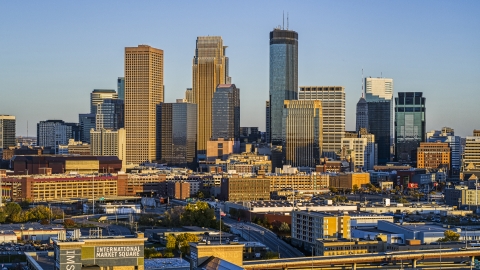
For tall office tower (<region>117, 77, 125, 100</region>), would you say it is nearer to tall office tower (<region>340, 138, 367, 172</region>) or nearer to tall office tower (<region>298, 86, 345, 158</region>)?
tall office tower (<region>298, 86, 345, 158</region>)

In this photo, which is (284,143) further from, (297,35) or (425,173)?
(297,35)

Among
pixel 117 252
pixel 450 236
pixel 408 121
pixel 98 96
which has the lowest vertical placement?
pixel 450 236

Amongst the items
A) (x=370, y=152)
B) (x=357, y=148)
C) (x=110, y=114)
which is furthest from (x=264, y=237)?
(x=110, y=114)

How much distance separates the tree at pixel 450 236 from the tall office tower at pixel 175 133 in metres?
93.0

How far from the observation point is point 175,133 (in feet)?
460

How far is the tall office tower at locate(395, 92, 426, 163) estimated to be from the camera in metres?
156

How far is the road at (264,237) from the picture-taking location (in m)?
48.3

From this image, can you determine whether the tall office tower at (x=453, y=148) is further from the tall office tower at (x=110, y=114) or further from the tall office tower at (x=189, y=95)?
the tall office tower at (x=110, y=114)

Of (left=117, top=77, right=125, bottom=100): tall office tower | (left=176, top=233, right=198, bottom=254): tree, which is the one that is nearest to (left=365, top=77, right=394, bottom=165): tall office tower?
(left=117, top=77, right=125, bottom=100): tall office tower

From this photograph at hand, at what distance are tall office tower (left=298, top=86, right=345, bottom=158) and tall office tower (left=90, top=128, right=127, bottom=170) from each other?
27426 millimetres

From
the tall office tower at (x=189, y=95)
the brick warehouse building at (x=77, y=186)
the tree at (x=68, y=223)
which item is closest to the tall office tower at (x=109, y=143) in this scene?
A: the tall office tower at (x=189, y=95)

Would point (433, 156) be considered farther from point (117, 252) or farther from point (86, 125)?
point (117, 252)

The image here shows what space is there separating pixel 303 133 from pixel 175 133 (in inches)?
942

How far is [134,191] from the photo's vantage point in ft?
310
